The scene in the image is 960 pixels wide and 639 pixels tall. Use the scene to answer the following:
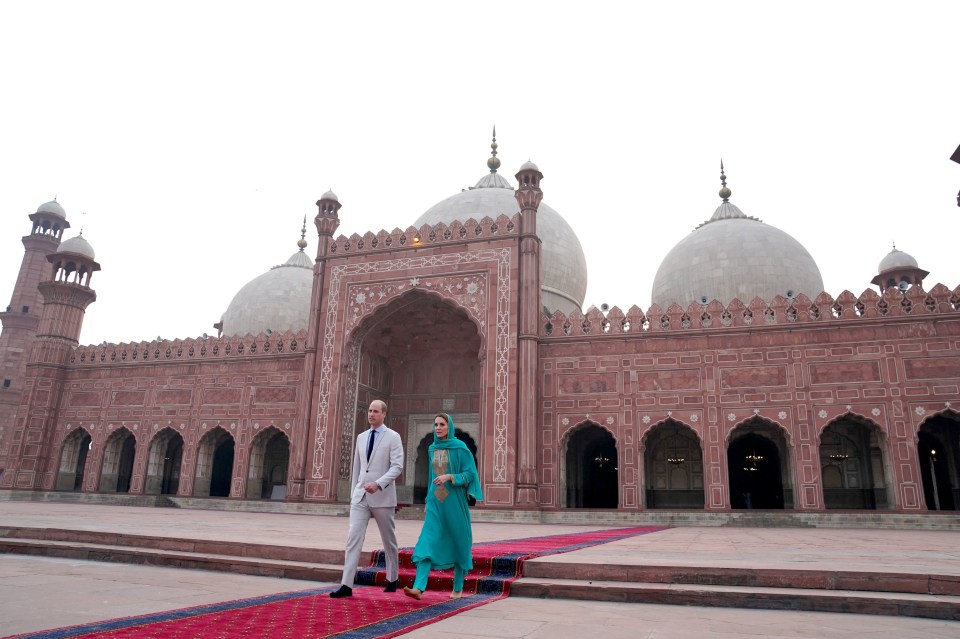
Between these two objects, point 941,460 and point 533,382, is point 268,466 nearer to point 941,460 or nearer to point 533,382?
point 533,382

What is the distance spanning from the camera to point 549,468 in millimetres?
12719

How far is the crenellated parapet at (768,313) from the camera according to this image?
11.8 m

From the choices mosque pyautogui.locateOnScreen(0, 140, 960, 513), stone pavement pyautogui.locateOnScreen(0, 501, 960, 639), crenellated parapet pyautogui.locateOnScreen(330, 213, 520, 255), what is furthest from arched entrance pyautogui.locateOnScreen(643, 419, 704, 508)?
stone pavement pyautogui.locateOnScreen(0, 501, 960, 639)

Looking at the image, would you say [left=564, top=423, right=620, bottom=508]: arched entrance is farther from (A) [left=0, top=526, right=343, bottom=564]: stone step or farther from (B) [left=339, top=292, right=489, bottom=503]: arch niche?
(A) [left=0, top=526, right=343, bottom=564]: stone step

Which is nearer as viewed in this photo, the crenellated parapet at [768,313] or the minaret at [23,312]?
the crenellated parapet at [768,313]

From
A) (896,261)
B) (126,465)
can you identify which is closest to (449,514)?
(126,465)

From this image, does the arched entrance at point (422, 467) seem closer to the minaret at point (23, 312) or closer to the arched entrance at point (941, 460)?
the arched entrance at point (941, 460)

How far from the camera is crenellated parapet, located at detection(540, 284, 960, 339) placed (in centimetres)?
1178

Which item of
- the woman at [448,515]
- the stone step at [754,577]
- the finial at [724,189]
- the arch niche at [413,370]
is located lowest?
the stone step at [754,577]

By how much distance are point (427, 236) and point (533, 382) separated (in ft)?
13.5

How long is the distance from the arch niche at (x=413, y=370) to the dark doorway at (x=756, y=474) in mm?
6092

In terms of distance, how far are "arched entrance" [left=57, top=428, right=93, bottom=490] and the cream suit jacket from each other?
1584 centimetres

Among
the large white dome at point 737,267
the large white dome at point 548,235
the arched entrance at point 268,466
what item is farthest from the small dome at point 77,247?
the large white dome at point 737,267

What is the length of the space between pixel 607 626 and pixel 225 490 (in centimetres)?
1753
